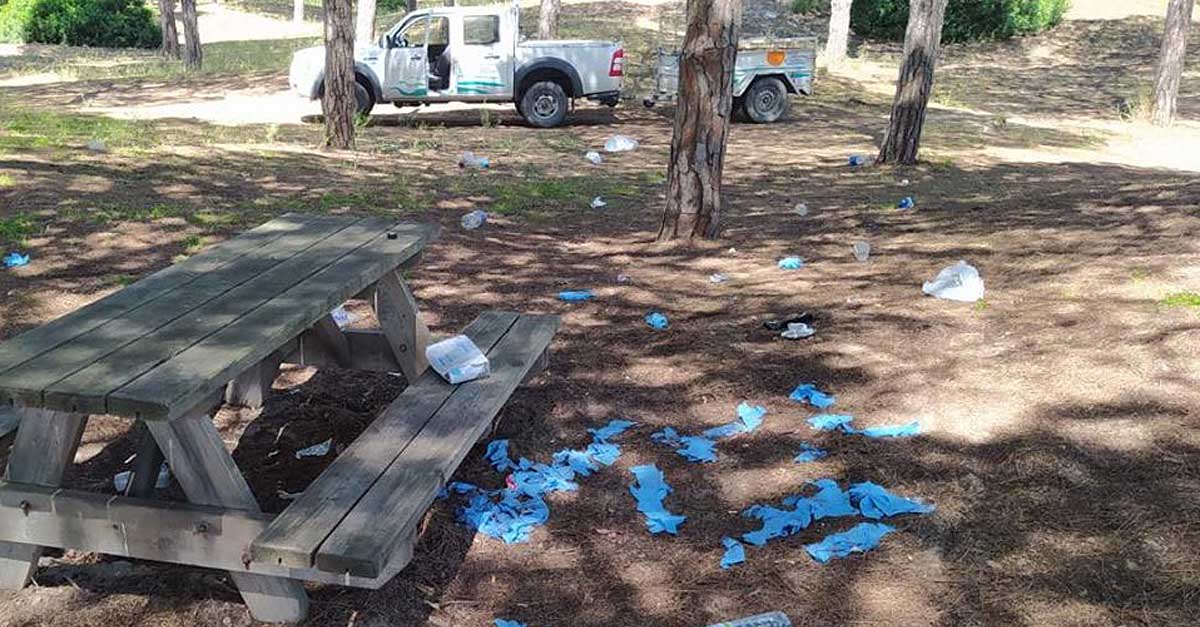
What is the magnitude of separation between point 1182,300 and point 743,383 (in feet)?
6.64

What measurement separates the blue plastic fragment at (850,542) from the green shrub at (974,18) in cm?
2567

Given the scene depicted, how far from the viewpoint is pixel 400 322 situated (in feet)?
13.7

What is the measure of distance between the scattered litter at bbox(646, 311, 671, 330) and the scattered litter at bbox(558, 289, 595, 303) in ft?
1.76

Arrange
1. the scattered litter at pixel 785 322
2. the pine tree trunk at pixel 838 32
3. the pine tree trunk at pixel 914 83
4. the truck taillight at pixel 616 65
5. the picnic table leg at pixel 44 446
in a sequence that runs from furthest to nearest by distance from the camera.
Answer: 1. the pine tree trunk at pixel 838 32
2. the truck taillight at pixel 616 65
3. the pine tree trunk at pixel 914 83
4. the scattered litter at pixel 785 322
5. the picnic table leg at pixel 44 446

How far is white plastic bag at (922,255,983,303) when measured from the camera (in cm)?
525

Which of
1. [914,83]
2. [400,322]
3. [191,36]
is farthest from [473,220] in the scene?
[191,36]

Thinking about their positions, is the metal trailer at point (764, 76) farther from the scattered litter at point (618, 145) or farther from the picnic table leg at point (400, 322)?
the picnic table leg at point (400, 322)

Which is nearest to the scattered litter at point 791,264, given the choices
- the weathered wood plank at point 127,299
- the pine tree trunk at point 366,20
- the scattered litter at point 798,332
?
the scattered litter at point 798,332

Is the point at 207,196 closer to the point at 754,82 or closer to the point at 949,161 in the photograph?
the point at 949,161

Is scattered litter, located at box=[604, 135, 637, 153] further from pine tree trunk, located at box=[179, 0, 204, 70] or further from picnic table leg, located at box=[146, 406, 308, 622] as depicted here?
pine tree trunk, located at box=[179, 0, 204, 70]

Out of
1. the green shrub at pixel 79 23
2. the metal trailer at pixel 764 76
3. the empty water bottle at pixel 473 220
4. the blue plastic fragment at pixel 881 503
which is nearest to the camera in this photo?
the blue plastic fragment at pixel 881 503

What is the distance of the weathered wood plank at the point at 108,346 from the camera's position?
2447 mm

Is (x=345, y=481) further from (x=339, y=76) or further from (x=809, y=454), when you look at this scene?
(x=339, y=76)

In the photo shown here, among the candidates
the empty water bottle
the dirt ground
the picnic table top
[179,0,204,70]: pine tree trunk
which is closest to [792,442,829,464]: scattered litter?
the dirt ground
